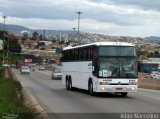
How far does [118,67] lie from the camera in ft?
89.8

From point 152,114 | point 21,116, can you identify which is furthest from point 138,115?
point 21,116

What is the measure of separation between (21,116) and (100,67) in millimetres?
17208

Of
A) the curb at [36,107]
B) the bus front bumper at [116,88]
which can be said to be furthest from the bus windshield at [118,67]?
the curb at [36,107]

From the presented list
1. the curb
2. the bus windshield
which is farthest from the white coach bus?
the curb

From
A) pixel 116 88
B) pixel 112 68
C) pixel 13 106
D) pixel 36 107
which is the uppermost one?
pixel 112 68

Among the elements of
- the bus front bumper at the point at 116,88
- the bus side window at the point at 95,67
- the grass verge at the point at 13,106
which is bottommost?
the bus front bumper at the point at 116,88

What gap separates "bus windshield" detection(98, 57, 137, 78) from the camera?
27.3m

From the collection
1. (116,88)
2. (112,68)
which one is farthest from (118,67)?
(116,88)

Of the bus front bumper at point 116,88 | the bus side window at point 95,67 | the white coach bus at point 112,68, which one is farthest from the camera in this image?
the bus side window at point 95,67

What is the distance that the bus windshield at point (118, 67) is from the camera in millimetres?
27266

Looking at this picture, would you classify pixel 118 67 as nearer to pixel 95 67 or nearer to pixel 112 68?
pixel 112 68

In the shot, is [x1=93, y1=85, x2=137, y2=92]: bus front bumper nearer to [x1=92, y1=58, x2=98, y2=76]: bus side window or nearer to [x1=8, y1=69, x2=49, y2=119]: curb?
[x1=92, y1=58, x2=98, y2=76]: bus side window

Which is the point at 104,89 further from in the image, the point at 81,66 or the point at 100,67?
the point at 81,66

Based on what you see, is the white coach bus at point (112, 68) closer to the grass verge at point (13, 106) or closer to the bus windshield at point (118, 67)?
the bus windshield at point (118, 67)
